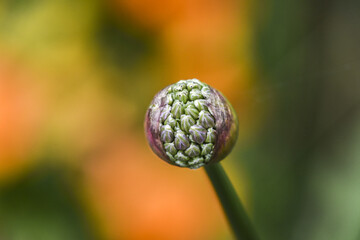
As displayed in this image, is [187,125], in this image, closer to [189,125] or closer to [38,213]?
[189,125]

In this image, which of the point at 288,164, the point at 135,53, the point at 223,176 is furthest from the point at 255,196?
the point at 223,176

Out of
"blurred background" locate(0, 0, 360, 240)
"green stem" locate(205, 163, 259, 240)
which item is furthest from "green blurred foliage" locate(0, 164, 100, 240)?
"green stem" locate(205, 163, 259, 240)

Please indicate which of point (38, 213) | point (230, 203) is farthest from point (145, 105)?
point (230, 203)

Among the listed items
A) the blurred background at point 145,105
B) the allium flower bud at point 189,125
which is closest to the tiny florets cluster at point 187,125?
the allium flower bud at point 189,125

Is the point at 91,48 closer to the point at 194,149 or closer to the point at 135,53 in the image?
the point at 135,53

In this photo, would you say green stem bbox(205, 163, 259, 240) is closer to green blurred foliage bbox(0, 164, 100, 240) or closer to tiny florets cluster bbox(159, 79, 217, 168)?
tiny florets cluster bbox(159, 79, 217, 168)

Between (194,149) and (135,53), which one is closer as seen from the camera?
(194,149)
